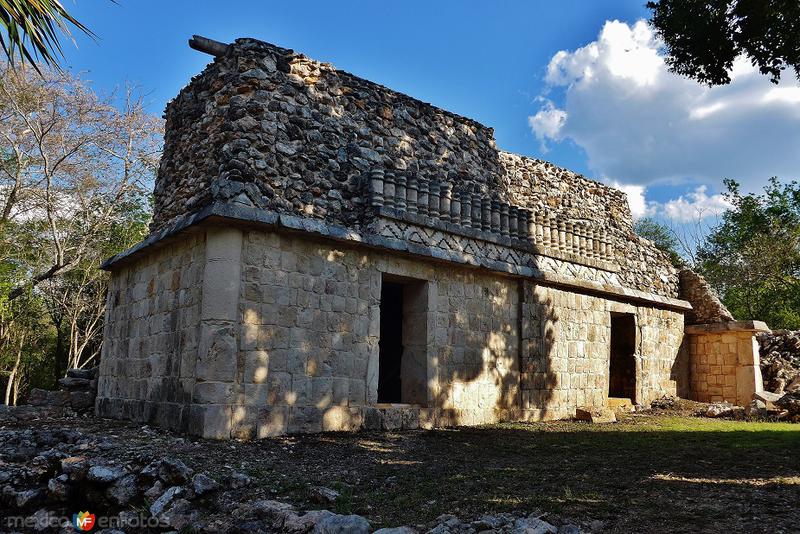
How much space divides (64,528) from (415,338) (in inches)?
173

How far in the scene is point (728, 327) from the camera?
1180 cm

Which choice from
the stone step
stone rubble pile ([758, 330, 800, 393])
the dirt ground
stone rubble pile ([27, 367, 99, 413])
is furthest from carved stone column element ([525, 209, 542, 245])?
stone rubble pile ([27, 367, 99, 413])

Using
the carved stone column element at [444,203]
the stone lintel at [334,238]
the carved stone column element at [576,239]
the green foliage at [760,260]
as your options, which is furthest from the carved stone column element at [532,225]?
the green foliage at [760,260]

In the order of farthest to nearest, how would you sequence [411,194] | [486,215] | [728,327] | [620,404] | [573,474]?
[728,327] → [620,404] → [486,215] → [411,194] → [573,474]

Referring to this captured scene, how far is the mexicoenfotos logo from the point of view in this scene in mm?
4367

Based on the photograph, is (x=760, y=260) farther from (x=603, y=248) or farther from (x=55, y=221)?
(x=55, y=221)

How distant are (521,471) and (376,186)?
367 centimetres

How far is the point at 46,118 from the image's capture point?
562 inches

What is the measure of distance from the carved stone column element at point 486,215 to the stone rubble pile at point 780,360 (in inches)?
273

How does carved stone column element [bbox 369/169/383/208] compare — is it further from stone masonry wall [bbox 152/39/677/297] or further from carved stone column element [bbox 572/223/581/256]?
carved stone column element [bbox 572/223/581/256]

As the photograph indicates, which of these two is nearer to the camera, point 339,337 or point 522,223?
point 339,337

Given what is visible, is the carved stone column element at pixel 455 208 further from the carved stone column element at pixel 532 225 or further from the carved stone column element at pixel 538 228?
the carved stone column element at pixel 538 228

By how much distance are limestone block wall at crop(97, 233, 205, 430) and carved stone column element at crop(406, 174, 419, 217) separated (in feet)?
8.28

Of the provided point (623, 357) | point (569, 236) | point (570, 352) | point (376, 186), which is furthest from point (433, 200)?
point (623, 357)
